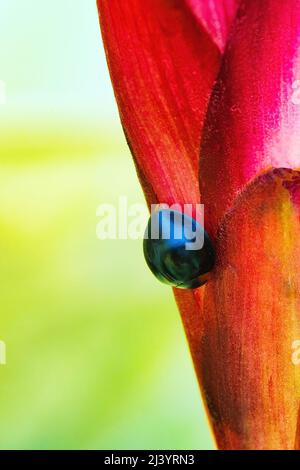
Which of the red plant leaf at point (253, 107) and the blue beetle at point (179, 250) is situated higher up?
the red plant leaf at point (253, 107)

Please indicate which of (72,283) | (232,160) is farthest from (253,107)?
(72,283)

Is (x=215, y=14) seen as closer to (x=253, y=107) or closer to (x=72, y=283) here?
(x=253, y=107)

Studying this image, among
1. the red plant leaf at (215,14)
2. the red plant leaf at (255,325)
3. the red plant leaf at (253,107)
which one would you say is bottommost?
→ the red plant leaf at (255,325)

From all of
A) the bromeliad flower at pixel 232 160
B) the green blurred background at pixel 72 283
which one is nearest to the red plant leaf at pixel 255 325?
the bromeliad flower at pixel 232 160

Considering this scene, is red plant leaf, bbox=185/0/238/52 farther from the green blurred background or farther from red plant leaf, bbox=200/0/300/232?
the green blurred background

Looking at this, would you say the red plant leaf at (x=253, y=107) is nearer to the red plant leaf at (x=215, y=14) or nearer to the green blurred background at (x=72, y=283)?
the red plant leaf at (x=215, y=14)
